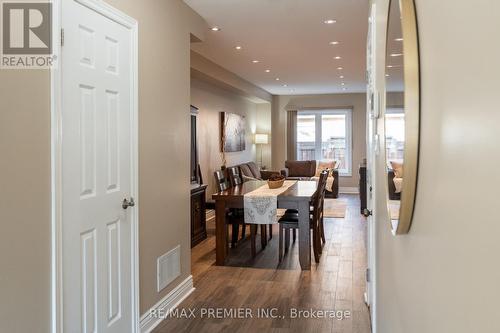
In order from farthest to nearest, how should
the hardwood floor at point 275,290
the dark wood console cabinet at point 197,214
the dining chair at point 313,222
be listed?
the dark wood console cabinet at point 197,214
the dining chair at point 313,222
the hardwood floor at point 275,290

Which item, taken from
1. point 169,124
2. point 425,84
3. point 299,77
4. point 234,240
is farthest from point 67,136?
point 299,77

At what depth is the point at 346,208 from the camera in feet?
29.2

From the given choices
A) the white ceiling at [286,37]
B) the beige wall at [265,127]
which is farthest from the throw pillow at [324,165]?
the white ceiling at [286,37]

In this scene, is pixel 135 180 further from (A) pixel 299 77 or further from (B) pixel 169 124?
(A) pixel 299 77

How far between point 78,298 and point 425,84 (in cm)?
212

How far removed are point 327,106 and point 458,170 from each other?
1137 cm

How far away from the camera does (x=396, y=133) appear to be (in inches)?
49.4

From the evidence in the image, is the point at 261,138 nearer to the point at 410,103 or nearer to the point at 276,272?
the point at 276,272

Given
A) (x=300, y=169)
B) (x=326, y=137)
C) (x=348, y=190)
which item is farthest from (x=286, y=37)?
(x=348, y=190)

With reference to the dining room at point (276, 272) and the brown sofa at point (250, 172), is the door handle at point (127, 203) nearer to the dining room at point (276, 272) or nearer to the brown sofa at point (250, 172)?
the dining room at point (276, 272)

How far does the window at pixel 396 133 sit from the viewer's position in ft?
3.70

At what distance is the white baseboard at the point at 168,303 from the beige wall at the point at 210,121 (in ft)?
12.2

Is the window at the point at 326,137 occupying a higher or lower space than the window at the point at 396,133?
higher

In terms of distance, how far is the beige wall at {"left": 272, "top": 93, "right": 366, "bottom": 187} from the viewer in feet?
37.9
